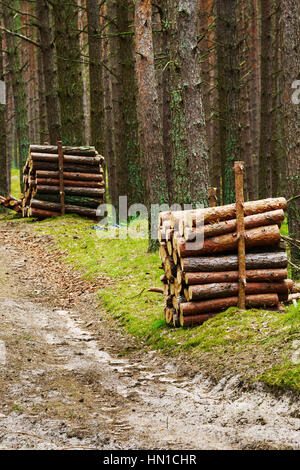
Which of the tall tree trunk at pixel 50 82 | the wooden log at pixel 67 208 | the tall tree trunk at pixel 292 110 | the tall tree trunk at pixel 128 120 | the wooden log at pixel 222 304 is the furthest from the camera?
the tall tree trunk at pixel 50 82

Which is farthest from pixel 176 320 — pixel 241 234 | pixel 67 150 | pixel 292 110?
pixel 67 150

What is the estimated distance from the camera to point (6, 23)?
800 inches

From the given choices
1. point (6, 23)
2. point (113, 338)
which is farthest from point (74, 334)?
point (6, 23)

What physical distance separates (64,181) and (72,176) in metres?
0.30

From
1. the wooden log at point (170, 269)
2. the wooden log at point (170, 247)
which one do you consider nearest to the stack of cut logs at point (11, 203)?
the wooden log at point (170, 269)

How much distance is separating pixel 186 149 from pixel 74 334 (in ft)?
13.8

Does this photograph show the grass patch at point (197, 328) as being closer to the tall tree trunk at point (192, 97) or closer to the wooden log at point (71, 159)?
the tall tree trunk at point (192, 97)

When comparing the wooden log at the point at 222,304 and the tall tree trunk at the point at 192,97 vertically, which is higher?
the tall tree trunk at the point at 192,97

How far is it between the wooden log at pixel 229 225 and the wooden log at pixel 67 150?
35.2 feet

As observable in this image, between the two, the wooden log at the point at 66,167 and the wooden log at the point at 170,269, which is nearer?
the wooden log at the point at 170,269

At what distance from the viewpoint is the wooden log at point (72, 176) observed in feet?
54.6

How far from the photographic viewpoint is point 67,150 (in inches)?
664

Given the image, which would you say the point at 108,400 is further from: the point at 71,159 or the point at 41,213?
the point at 71,159
